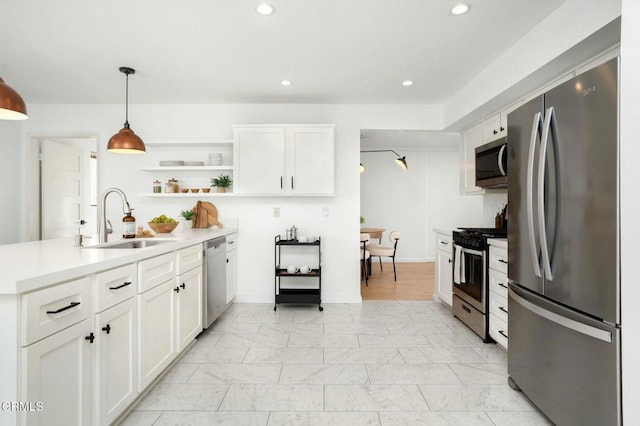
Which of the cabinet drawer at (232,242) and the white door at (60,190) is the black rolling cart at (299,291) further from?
the white door at (60,190)

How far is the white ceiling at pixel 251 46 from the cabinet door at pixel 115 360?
197 centimetres

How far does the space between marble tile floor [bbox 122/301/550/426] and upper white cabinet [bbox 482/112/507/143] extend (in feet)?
6.55

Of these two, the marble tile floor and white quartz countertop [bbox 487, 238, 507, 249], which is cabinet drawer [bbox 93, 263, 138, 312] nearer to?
the marble tile floor

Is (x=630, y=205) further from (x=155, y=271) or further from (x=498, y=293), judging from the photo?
(x=155, y=271)

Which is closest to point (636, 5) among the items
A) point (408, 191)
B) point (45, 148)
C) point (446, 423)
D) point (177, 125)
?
point (446, 423)

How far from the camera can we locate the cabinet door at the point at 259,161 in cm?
396

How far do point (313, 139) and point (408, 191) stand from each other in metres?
4.14


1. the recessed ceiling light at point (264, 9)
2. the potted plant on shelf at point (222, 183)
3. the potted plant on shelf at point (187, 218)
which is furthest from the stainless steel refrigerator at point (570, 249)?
the potted plant on shelf at point (187, 218)

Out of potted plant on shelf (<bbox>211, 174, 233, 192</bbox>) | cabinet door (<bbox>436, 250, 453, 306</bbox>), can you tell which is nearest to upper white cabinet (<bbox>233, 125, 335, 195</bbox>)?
potted plant on shelf (<bbox>211, 174, 233, 192</bbox>)

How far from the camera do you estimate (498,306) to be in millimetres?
2818

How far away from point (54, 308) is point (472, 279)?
3.17m

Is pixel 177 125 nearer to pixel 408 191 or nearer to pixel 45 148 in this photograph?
pixel 45 148

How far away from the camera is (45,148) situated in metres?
4.36

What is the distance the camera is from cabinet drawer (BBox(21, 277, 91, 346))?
1.23m
